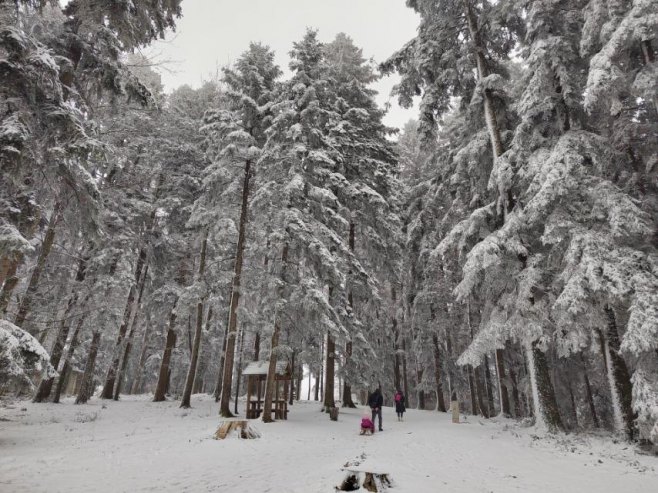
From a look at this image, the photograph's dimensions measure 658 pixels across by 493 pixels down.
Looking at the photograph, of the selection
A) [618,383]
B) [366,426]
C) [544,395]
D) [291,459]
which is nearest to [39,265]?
[291,459]

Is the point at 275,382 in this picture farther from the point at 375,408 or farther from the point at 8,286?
the point at 8,286

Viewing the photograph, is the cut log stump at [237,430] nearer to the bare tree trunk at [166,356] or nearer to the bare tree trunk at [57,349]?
the bare tree trunk at [57,349]

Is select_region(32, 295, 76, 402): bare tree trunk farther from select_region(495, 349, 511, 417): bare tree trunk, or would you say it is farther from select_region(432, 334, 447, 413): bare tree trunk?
select_region(495, 349, 511, 417): bare tree trunk

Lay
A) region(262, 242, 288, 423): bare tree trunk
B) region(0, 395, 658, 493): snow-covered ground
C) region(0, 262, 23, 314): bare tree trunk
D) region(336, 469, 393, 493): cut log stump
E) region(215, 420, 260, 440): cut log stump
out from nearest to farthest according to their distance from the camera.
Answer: region(336, 469, 393, 493): cut log stump
region(0, 395, 658, 493): snow-covered ground
region(0, 262, 23, 314): bare tree trunk
region(215, 420, 260, 440): cut log stump
region(262, 242, 288, 423): bare tree trunk

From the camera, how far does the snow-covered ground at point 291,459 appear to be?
6.52 m

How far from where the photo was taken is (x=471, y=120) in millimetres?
17047

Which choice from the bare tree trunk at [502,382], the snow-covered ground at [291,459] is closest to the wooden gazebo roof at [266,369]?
the snow-covered ground at [291,459]

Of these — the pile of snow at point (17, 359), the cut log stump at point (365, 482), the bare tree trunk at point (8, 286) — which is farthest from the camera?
the bare tree trunk at point (8, 286)

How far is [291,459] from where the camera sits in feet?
29.1

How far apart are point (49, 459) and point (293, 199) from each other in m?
11.6

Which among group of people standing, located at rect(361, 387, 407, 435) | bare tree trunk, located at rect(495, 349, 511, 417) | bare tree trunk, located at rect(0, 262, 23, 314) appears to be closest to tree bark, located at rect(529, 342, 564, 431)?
group of people standing, located at rect(361, 387, 407, 435)

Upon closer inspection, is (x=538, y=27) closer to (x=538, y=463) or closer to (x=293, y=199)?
(x=293, y=199)

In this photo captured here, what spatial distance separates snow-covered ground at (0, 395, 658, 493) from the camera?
6.52 meters

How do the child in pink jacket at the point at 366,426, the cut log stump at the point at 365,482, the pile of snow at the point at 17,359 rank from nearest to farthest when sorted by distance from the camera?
the cut log stump at the point at 365,482
the pile of snow at the point at 17,359
the child in pink jacket at the point at 366,426
